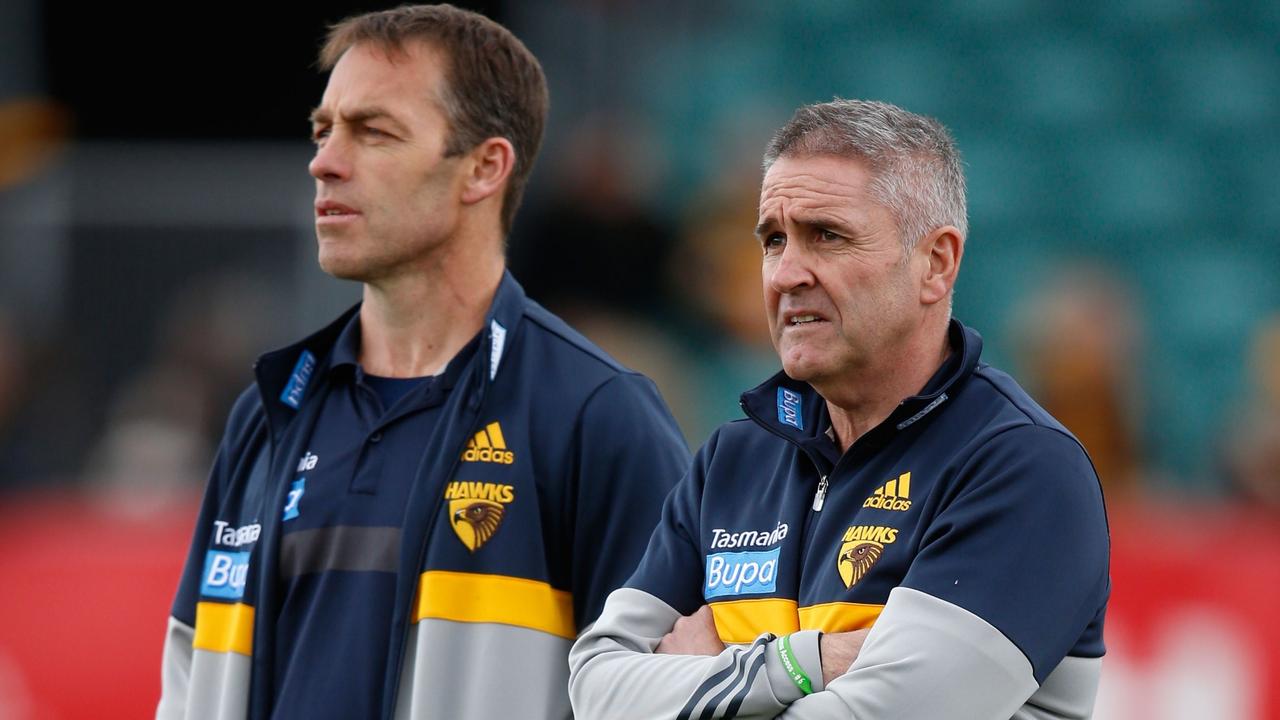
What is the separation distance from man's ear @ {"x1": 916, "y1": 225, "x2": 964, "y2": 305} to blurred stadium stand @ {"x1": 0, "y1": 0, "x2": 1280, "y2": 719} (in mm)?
3438

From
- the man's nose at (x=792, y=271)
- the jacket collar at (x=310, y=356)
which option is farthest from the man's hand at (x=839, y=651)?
the jacket collar at (x=310, y=356)

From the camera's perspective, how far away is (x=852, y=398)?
3.40m

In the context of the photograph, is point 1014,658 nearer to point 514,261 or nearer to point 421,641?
point 421,641

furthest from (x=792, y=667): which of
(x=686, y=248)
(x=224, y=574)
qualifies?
(x=686, y=248)

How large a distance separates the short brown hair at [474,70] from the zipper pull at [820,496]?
48.6 inches

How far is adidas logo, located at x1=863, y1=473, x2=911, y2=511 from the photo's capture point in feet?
10.6

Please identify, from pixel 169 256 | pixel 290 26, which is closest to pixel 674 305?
pixel 169 256

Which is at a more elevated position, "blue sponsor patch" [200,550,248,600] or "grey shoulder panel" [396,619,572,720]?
"blue sponsor patch" [200,550,248,600]

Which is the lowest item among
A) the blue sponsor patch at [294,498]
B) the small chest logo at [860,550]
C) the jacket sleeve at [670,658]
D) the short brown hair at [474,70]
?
the jacket sleeve at [670,658]

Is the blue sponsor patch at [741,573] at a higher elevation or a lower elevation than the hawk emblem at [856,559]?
lower

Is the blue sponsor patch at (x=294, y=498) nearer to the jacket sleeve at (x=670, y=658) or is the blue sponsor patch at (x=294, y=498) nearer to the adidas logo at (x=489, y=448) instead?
the adidas logo at (x=489, y=448)

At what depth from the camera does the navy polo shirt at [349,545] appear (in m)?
3.79

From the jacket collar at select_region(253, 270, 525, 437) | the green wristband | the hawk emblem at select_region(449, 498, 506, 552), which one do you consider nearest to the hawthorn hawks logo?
the hawk emblem at select_region(449, 498, 506, 552)

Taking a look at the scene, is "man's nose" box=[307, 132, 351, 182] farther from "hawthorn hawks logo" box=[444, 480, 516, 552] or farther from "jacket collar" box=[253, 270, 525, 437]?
"hawthorn hawks logo" box=[444, 480, 516, 552]
